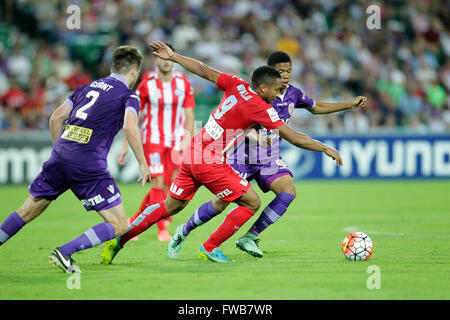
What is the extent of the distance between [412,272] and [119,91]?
3337 mm

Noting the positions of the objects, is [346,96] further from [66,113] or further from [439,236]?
[66,113]

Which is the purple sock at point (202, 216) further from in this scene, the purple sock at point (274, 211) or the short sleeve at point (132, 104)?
the short sleeve at point (132, 104)

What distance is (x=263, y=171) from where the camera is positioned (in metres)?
8.58

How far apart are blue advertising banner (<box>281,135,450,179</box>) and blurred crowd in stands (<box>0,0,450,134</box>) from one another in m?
0.37

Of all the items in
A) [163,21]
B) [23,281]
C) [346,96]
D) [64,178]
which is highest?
[163,21]

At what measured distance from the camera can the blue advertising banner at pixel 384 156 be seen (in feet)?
60.1

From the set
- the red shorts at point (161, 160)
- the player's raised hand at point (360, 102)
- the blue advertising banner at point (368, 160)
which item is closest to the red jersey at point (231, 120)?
the player's raised hand at point (360, 102)

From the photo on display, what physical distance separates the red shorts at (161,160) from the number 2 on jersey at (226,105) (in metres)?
2.99

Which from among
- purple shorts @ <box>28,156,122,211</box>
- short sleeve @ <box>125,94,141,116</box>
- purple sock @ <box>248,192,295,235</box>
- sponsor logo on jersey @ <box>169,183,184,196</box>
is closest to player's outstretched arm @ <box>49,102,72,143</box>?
purple shorts @ <box>28,156,122,211</box>

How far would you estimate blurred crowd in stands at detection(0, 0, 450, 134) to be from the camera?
19.5 metres

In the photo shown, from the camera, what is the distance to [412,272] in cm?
693

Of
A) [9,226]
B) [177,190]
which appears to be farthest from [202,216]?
[9,226]

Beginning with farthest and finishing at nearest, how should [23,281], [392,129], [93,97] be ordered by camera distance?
[392,129] → [93,97] → [23,281]
